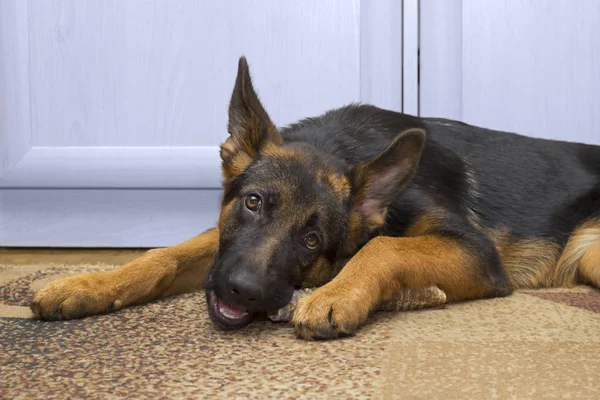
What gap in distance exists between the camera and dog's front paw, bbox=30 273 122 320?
2.27 m

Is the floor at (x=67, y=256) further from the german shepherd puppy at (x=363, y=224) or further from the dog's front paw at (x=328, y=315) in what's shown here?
the dog's front paw at (x=328, y=315)

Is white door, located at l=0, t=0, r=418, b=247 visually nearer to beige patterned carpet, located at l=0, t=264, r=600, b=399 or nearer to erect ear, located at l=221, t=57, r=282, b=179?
erect ear, located at l=221, t=57, r=282, b=179

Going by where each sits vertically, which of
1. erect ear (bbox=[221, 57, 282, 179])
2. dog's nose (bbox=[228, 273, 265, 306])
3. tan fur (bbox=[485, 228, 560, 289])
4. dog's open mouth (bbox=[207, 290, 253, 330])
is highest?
erect ear (bbox=[221, 57, 282, 179])

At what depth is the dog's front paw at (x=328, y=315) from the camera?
2.04m

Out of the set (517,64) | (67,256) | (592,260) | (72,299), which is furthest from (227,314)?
(517,64)

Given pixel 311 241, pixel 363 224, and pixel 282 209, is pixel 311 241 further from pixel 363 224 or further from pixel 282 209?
pixel 363 224

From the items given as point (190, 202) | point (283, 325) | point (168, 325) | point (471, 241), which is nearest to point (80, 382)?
point (168, 325)

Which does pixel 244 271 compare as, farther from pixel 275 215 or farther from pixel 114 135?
pixel 114 135

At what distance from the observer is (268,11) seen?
388cm

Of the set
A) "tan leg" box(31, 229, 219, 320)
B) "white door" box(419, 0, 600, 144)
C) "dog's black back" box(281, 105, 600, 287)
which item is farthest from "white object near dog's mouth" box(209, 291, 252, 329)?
"white door" box(419, 0, 600, 144)

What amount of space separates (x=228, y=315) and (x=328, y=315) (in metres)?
0.34

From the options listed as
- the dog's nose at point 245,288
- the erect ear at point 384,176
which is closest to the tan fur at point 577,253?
the erect ear at point 384,176

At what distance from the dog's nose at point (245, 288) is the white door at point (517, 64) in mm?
2144

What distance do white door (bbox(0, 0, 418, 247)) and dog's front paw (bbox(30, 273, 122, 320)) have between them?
5.39ft
